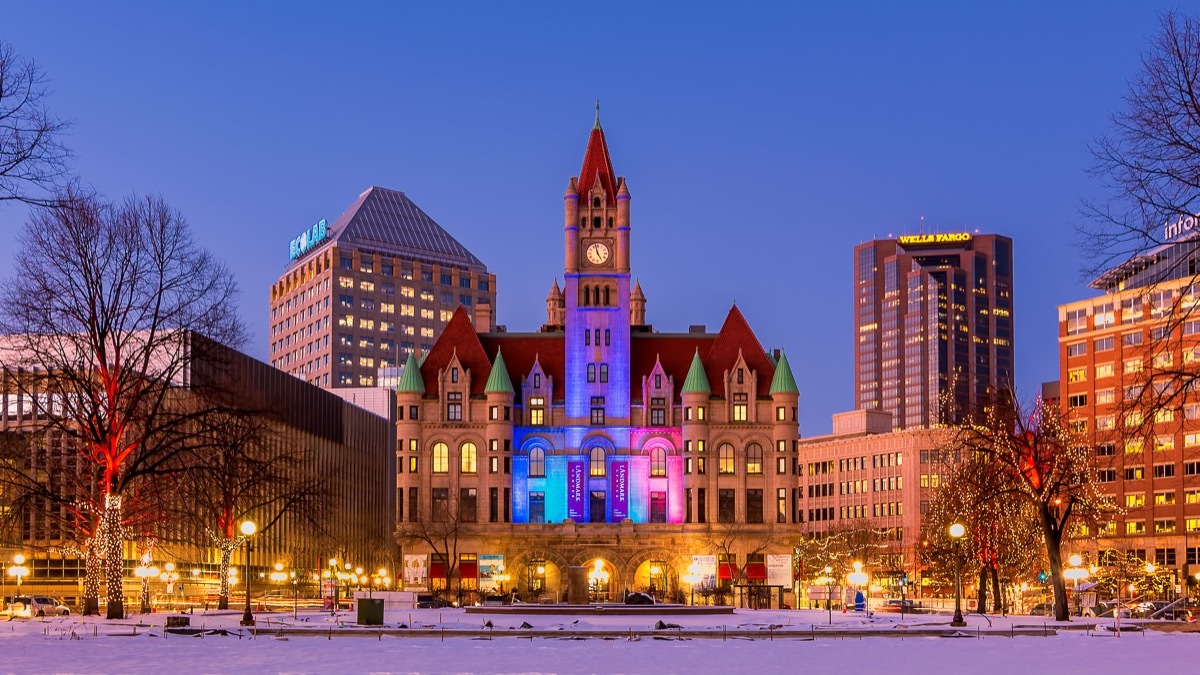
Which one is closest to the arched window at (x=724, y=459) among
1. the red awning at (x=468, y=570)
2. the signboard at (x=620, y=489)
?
the signboard at (x=620, y=489)

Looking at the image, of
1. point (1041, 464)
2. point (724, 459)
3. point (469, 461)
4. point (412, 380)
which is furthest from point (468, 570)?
point (1041, 464)

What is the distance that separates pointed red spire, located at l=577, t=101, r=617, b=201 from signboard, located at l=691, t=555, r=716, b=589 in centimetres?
3501

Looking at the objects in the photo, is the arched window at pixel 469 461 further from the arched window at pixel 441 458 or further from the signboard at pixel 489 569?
the signboard at pixel 489 569

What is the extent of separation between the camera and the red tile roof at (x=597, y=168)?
155m

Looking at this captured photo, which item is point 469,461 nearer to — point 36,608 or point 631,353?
point 631,353

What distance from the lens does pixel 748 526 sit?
472 ft

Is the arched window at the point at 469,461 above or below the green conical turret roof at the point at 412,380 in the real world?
below

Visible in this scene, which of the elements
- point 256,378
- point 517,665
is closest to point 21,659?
point 517,665

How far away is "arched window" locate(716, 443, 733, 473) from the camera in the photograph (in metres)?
146

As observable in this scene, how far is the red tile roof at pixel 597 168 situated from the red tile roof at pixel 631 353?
1414cm

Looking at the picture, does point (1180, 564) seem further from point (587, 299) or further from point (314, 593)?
point (314, 593)

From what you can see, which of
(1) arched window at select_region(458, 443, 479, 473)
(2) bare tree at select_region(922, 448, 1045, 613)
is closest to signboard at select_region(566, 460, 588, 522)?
(1) arched window at select_region(458, 443, 479, 473)

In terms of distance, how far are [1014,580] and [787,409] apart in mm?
33479

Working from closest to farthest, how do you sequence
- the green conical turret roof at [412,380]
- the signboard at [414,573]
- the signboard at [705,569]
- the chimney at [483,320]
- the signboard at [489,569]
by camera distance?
1. the signboard at [705,569]
2. the signboard at [414,573]
3. the signboard at [489,569]
4. the green conical turret roof at [412,380]
5. the chimney at [483,320]
